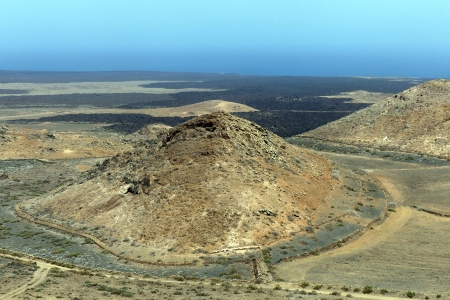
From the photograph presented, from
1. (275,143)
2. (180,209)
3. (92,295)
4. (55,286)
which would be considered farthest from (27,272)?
(275,143)

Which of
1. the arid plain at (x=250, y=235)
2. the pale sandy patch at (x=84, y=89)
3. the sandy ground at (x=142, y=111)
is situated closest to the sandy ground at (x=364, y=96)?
the sandy ground at (x=142, y=111)

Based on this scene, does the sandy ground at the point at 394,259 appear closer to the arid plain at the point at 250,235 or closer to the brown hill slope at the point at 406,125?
the arid plain at the point at 250,235

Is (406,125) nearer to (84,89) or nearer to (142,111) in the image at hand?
(142,111)

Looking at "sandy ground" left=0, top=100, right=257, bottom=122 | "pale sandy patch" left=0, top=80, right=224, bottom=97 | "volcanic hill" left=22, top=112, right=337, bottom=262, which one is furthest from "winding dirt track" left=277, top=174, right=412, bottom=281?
"pale sandy patch" left=0, top=80, right=224, bottom=97

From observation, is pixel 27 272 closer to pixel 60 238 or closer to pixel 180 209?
pixel 60 238

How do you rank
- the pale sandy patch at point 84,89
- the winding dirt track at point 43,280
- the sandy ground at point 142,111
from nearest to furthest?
the winding dirt track at point 43,280 → the sandy ground at point 142,111 → the pale sandy patch at point 84,89

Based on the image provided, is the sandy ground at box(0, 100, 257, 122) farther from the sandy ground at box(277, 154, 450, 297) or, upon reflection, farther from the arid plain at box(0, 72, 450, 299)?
the sandy ground at box(277, 154, 450, 297)

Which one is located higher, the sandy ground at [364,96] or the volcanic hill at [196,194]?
the sandy ground at [364,96]
